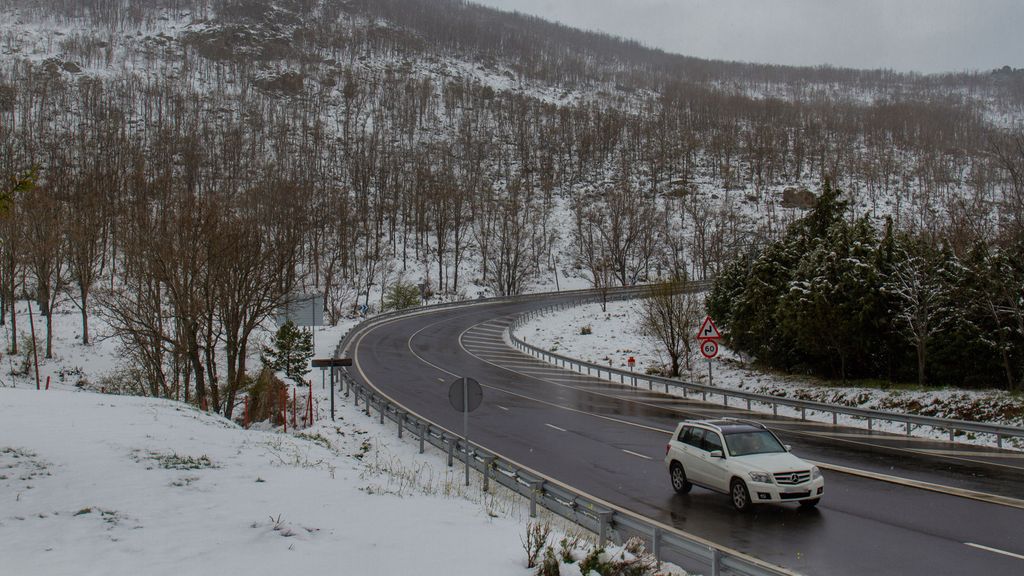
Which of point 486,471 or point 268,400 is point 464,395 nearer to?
point 486,471

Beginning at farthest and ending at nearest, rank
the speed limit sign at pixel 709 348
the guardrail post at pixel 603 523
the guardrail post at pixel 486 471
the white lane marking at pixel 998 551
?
the speed limit sign at pixel 709 348 → the guardrail post at pixel 486 471 → the guardrail post at pixel 603 523 → the white lane marking at pixel 998 551

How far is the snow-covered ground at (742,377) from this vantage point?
68.3 ft

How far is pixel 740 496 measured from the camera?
12.3 m

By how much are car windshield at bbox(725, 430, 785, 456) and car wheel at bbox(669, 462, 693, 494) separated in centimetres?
134

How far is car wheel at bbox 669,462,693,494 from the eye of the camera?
544 inches

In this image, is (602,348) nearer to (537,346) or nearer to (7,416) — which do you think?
(537,346)

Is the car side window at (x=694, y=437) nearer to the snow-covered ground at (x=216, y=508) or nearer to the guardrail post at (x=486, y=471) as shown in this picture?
the snow-covered ground at (x=216, y=508)

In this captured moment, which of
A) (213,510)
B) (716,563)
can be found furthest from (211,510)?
(716,563)

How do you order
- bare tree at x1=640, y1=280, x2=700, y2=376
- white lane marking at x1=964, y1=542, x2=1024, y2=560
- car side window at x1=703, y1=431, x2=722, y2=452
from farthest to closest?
bare tree at x1=640, y1=280, x2=700, y2=376, car side window at x1=703, y1=431, x2=722, y2=452, white lane marking at x1=964, y1=542, x2=1024, y2=560

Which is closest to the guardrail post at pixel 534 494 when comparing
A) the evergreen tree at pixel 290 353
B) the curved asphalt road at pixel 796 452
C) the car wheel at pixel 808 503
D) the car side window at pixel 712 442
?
the curved asphalt road at pixel 796 452

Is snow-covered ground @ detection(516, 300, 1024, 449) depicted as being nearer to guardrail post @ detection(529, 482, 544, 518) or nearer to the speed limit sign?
the speed limit sign

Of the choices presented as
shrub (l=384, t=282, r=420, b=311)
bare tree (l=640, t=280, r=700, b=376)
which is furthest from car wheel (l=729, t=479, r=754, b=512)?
shrub (l=384, t=282, r=420, b=311)

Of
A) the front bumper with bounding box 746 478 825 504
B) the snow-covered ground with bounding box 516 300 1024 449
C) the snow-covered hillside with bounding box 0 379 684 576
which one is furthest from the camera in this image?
the snow-covered ground with bounding box 516 300 1024 449

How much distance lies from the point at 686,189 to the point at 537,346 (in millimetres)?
85034
